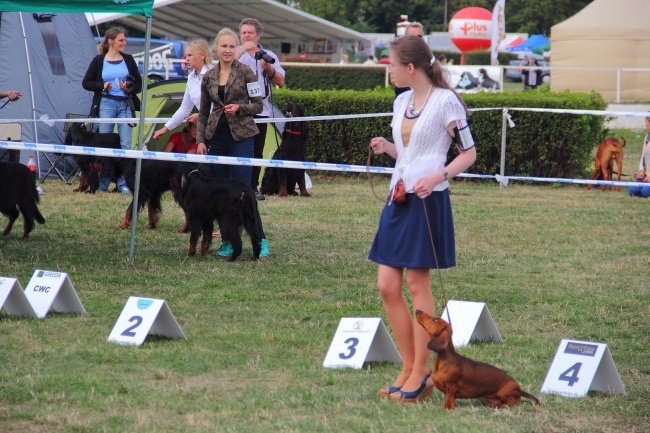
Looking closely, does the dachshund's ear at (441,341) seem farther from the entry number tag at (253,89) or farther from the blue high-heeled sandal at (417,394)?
the entry number tag at (253,89)

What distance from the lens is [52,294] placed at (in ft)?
17.6

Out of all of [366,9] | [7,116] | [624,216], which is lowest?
[624,216]

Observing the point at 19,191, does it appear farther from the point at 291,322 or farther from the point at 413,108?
the point at 413,108

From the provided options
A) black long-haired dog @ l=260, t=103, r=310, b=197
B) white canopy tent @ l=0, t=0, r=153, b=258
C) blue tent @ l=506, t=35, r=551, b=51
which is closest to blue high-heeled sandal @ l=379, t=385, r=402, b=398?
white canopy tent @ l=0, t=0, r=153, b=258

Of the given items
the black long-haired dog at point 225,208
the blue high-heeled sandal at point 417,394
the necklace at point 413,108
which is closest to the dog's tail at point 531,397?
the blue high-heeled sandal at point 417,394

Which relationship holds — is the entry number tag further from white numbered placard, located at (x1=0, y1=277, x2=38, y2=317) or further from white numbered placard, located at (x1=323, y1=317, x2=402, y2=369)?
white numbered placard, located at (x1=323, y1=317, x2=402, y2=369)

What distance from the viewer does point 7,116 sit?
1225cm

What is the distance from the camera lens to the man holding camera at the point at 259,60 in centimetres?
812

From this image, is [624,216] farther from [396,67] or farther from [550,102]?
[396,67]

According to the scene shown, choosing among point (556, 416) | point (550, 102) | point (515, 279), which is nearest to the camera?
point (556, 416)

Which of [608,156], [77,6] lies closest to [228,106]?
[77,6]

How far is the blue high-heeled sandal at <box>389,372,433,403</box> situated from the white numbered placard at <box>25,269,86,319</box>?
2.30 metres

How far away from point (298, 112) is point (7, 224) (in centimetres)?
395

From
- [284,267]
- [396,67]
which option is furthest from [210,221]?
[396,67]
